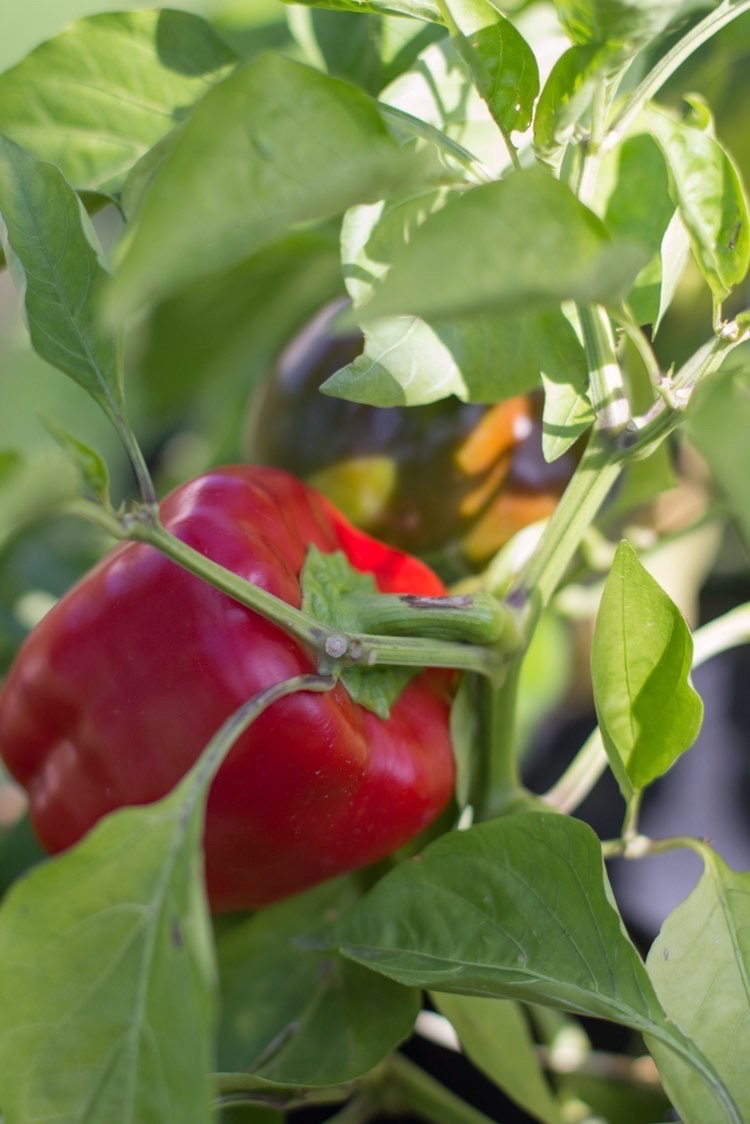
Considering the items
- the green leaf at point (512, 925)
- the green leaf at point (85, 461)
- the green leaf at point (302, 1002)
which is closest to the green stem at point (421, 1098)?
the green leaf at point (302, 1002)

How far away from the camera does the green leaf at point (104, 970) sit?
0.36m

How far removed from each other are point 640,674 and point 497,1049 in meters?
0.23

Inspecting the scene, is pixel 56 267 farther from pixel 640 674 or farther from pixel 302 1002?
pixel 302 1002

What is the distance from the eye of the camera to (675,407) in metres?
0.46

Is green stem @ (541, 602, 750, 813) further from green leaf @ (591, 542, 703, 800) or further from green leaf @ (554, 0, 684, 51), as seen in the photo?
green leaf @ (554, 0, 684, 51)

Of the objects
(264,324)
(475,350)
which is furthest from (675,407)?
(264,324)

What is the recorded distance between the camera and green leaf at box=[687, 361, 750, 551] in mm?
342

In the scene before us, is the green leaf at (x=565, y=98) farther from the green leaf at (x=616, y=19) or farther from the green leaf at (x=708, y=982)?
the green leaf at (x=708, y=982)

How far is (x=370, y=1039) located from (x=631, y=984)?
17 centimetres

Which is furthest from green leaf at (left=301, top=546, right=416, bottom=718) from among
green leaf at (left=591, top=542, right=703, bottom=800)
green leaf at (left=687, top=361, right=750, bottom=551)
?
green leaf at (left=687, top=361, right=750, bottom=551)

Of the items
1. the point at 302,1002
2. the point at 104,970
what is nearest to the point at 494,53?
the point at 104,970

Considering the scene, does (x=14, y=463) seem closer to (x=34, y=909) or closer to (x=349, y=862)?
(x=34, y=909)

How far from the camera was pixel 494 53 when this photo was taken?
17.6 inches

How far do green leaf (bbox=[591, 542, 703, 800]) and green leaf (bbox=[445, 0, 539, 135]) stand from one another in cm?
19
